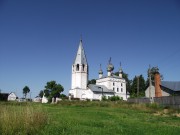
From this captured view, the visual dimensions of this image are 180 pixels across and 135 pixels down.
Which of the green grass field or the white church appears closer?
the green grass field

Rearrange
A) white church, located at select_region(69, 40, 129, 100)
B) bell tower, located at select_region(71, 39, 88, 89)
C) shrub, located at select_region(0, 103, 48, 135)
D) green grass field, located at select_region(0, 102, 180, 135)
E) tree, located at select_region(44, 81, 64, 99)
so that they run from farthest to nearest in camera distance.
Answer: bell tower, located at select_region(71, 39, 88, 89)
white church, located at select_region(69, 40, 129, 100)
tree, located at select_region(44, 81, 64, 99)
green grass field, located at select_region(0, 102, 180, 135)
shrub, located at select_region(0, 103, 48, 135)

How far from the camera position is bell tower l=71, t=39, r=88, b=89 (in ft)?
263

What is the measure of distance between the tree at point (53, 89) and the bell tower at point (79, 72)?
22.3ft

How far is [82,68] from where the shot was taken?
80.6m

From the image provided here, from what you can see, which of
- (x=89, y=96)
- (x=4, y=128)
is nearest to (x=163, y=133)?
(x=4, y=128)

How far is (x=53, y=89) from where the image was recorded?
246 feet

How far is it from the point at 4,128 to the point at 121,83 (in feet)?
278

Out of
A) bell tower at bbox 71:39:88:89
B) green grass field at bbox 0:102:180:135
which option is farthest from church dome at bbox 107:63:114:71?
green grass field at bbox 0:102:180:135

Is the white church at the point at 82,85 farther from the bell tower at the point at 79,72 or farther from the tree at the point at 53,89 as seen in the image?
the tree at the point at 53,89

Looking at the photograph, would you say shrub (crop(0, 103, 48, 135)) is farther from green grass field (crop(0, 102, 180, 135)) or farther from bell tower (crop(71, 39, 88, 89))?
bell tower (crop(71, 39, 88, 89))

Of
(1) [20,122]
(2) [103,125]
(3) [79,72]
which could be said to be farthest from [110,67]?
(1) [20,122]

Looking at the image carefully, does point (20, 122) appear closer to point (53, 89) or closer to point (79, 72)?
point (53, 89)

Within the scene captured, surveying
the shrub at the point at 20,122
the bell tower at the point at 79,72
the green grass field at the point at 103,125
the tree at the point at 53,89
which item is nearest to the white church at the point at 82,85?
the bell tower at the point at 79,72

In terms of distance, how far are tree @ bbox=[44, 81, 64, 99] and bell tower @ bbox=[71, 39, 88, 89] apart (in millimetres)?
6812
